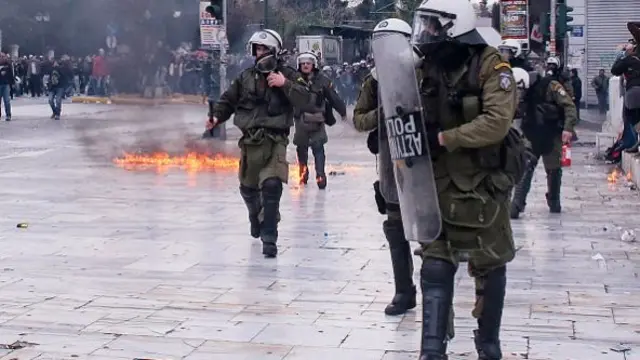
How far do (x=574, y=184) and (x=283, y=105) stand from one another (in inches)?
276

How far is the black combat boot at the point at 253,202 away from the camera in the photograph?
372 inches

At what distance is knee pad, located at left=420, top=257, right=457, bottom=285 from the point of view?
5.48m

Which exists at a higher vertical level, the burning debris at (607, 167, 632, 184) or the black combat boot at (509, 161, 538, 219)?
the black combat boot at (509, 161, 538, 219)

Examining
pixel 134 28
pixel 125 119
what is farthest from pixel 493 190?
pixel 125 119

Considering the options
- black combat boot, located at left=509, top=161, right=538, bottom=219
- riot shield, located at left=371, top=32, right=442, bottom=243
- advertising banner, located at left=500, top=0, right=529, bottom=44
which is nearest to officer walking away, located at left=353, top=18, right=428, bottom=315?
riot shield, located at left=371, top=32, right=442, bottom=243

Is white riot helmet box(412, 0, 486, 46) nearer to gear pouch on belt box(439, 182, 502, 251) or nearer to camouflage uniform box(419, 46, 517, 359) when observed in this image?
camouflage uniform box(419, 46, 517, 359)

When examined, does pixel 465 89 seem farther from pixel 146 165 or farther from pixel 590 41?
pixel 590 41

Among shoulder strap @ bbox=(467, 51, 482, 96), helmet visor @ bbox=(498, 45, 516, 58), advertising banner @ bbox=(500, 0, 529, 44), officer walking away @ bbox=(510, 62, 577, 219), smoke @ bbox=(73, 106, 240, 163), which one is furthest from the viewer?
advertising banner @ bbox=(500, 0, 529, 44)

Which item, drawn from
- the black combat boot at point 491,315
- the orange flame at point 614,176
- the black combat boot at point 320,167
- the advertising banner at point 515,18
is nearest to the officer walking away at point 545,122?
the black combat boot at point 320,167

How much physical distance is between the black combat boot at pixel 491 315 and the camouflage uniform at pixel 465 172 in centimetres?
12

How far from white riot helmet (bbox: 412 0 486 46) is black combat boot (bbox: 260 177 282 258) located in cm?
373

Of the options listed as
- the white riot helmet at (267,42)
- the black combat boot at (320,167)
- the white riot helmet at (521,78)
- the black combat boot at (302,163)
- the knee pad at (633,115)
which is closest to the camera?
the white riot helmet at (267,42)

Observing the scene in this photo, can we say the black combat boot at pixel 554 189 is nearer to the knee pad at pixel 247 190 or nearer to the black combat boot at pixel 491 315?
the knee pad at pixel 247 190

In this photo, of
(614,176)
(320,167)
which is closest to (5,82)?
(320,167)
